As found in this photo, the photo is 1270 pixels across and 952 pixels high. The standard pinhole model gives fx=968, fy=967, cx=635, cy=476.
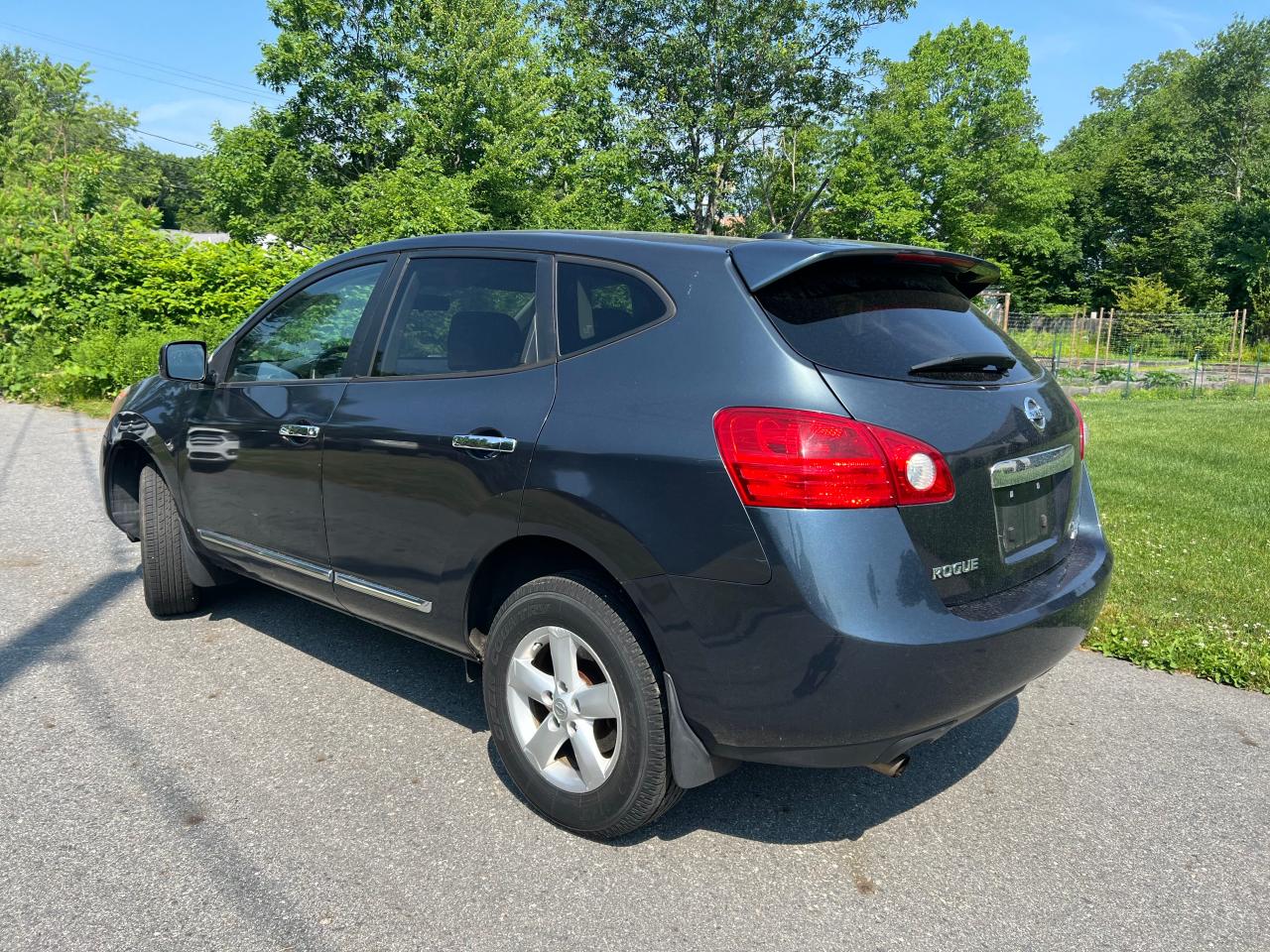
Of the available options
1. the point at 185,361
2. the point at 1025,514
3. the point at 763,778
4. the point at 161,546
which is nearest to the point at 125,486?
the point at 161,546

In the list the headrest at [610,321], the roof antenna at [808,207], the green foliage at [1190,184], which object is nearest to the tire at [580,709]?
the headrest at [610,321]

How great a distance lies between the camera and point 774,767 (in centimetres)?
345

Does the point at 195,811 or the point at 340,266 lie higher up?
the point at 340,266

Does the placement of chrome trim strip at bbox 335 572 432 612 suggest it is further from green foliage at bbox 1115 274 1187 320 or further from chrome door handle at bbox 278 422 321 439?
green foliage at bbox 1115 274 1187 320

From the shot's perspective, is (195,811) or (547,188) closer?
(195,811)

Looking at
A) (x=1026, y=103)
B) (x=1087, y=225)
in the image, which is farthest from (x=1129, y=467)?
(x=1087, y=225)

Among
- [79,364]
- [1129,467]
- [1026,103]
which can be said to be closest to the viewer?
[1129,467]

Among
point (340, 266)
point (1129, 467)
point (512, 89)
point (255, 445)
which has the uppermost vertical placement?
point (512, 89)

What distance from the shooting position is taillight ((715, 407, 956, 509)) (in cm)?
236

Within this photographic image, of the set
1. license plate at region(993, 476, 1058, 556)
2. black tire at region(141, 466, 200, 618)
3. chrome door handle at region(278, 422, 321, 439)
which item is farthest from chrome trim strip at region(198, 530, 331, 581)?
license plate at region(993, 476, 1058, 556)

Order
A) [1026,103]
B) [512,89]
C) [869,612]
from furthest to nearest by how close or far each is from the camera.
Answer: [1026,103] → [512,89] → [869,612]

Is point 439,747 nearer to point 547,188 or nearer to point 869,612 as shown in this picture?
point 869,612

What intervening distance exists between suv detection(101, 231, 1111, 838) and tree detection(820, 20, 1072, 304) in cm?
3910

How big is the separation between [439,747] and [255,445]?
1.47 meters
